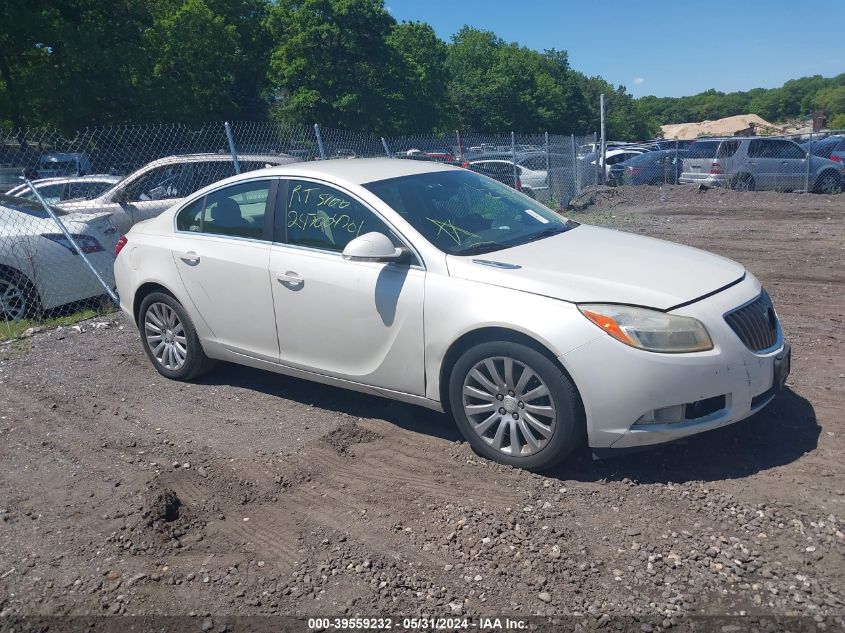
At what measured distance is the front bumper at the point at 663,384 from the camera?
3.74m

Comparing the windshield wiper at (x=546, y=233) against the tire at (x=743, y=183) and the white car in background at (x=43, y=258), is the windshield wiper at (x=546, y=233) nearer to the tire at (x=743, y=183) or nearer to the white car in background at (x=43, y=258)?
the white car in background at (x=43, y=258)

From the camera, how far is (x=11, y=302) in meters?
8.03

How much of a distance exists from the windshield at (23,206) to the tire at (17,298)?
2.46 ft

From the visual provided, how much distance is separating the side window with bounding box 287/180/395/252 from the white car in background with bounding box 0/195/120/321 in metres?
4.19

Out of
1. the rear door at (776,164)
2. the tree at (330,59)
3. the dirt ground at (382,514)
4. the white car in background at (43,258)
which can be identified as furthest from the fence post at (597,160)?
the tree at (330,59)

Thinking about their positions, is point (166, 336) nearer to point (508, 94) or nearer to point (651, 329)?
point (651, 329)

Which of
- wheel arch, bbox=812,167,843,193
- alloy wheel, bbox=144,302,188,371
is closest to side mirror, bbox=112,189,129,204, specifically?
alloy wheel, bbox=144,302,188,371

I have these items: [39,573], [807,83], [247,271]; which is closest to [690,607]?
[39,573]

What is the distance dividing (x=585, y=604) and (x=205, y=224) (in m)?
3.89

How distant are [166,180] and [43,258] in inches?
97.0

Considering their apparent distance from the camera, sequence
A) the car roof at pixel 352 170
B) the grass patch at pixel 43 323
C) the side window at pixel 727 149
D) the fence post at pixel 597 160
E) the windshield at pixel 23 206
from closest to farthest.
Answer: the car roof at pixel 352 170 < the grass patch at pixel 43 323 < the windshield at pixel 23 206 < the side window at pixel 727 149 < the fence post at pixel 597 160

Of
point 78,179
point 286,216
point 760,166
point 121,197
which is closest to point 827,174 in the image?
point 760,166

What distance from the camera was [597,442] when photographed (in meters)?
3.88

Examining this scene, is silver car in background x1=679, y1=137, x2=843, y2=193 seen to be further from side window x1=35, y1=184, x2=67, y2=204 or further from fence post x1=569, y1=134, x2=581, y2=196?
side window x1=35, y1=184, x2=67, y2=204
